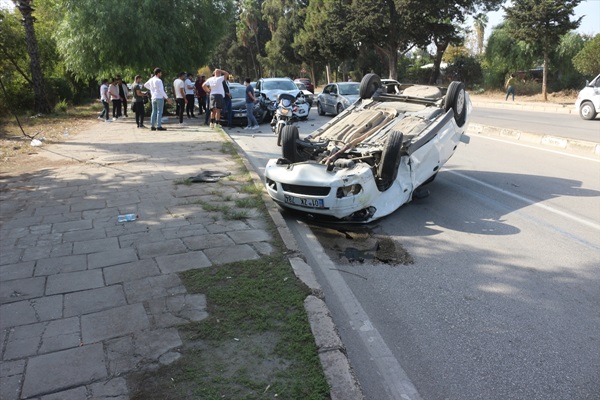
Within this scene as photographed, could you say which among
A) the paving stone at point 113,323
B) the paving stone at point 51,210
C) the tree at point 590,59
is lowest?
the paving stone at point 113,323

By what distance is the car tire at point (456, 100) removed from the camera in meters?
7.41

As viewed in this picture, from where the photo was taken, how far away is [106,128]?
17.0m

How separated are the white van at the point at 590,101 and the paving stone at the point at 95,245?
59.8 feet

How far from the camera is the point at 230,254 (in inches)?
195

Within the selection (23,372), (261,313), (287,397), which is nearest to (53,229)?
(23,372)

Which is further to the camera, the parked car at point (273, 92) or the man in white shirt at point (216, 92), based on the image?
the parked car at point (273, 92)

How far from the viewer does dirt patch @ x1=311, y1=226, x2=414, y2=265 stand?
5223 mm

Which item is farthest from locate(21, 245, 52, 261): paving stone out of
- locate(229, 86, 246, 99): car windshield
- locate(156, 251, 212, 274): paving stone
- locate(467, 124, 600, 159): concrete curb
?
locate(229, 86, 246, 99): car windshield

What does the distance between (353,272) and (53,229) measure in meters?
3.80

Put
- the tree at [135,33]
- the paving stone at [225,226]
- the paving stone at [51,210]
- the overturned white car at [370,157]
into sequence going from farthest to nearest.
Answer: the tree at [135,33] → the paving stone at [51,210] → the overturned white car at [370,157] → the paving stone at [225,226]

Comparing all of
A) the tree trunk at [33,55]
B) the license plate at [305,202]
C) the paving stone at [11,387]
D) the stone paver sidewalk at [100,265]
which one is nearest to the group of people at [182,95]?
the tree trunk at [33,55]

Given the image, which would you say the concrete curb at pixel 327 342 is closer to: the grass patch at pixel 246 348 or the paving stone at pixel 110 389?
the grass patch at pixel 246 348

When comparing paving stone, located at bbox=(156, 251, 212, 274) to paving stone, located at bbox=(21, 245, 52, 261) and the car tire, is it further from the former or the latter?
the car tire

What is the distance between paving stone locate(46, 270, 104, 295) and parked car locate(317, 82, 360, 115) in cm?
1516
